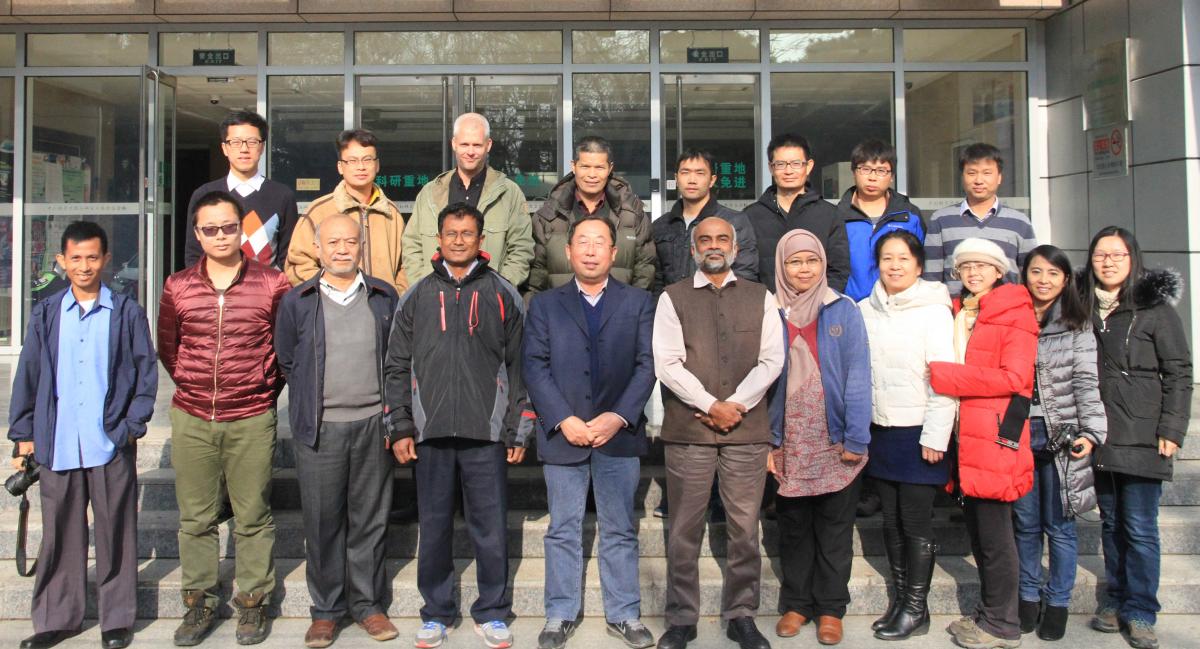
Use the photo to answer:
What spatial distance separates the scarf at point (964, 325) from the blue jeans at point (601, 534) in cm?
147

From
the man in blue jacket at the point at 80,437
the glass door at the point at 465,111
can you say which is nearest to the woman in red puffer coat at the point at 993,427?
the man in blue jacket at the point at 80,437

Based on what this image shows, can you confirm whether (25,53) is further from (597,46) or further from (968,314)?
(968,314)

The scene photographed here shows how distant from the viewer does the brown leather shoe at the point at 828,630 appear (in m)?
3.94

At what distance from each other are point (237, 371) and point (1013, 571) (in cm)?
343

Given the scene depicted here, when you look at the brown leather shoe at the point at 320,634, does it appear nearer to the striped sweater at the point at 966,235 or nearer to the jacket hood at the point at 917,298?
the jacket hood at the point at 917,298

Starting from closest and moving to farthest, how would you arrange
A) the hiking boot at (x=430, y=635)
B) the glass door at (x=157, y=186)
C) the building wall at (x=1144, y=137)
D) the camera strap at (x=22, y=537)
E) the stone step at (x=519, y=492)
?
1. the hiking boot at (x=430, y=635)
2. the camera strap at (x=22, y=537)
3. the stone step at (x=519, y=492)
4. the building wall at (x=1144, y=137)
5. the glass door at (x=157, y=186)

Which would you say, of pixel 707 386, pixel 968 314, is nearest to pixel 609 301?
pixel 707 386

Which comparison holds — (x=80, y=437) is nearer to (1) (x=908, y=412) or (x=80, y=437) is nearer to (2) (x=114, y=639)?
(2) (x=114, y=639)

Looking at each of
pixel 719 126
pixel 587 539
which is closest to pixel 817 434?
pixel 587 539

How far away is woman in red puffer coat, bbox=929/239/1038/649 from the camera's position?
3.79 meters

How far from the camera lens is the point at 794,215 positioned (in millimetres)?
4664

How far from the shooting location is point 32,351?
3.98 meters

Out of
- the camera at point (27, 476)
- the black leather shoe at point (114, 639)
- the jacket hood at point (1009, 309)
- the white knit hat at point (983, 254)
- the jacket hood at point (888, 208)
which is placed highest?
the jacket hood at point (888, 208)

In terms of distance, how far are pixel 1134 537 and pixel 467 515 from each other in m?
2.88
